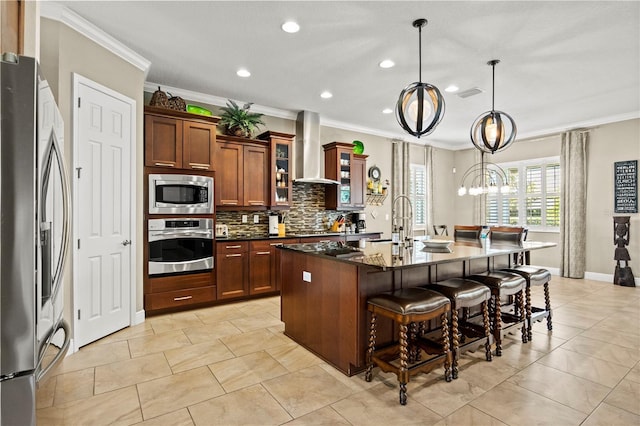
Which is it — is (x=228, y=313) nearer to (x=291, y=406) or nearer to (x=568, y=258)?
(x=291, y=406)

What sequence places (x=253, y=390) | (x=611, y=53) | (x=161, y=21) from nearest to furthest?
(x=253, y=390), (x=161, y=21), (x=611, y=53)

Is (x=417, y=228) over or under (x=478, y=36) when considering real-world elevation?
under

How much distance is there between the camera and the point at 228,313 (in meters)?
4.09

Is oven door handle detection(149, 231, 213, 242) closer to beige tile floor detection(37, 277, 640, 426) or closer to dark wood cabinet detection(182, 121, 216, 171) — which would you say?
dark wood cabinet detection(182, 121, 216, 171)

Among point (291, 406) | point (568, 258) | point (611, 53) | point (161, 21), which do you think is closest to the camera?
point (291, 406)

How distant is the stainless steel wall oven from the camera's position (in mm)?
3896

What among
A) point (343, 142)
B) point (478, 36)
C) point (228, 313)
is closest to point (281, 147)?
point (343, 142)

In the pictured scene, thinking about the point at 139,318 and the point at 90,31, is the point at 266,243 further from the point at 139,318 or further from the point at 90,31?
the point at 90,31

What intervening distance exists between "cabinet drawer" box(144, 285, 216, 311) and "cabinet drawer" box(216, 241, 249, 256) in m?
0.47

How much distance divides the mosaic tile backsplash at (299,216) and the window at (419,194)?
217 cm

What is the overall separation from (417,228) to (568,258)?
2841mm

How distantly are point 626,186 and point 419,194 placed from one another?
3.57 metres

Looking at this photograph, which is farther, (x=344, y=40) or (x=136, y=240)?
(x=136, y=240)

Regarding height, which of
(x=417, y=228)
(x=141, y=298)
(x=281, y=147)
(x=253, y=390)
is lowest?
(x=253, y=390)
